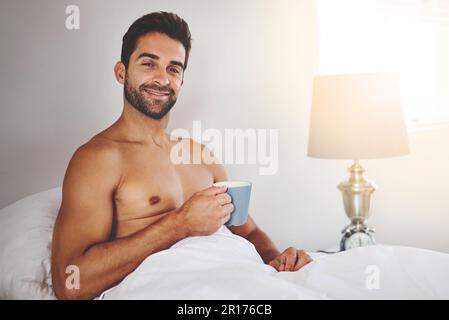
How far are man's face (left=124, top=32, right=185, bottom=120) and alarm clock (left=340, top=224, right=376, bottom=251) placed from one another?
690mm

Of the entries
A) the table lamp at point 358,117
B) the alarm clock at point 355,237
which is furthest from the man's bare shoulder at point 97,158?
the alarm clock at point 355,237

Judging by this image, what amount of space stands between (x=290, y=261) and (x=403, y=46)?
0.87 metres

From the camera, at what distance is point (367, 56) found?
1.49 meters

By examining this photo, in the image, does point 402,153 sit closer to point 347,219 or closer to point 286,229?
point 347,219

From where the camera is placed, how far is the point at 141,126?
3.10 ft

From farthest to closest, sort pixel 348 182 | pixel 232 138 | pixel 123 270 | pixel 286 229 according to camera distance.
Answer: pixel 348 182, pixel 286 229, pixel 232 138, pixel 123 270

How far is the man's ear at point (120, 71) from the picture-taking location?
0.92 m

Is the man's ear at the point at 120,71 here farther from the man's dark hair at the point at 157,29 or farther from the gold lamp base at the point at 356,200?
the gold lamp base at the point at 356,200

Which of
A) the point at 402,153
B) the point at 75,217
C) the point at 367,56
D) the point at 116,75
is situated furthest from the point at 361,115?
the point at 75,217

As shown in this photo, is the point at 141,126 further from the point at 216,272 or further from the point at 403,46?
the point at 403,46

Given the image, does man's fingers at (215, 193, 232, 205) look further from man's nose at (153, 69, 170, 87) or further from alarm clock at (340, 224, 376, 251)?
alarm clock at (340, 224, 376, 251)

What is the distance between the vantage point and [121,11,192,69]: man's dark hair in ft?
3.03

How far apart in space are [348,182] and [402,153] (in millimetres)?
174
